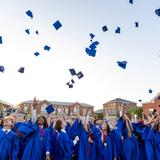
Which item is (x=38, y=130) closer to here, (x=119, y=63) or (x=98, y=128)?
(x=98, y=128)

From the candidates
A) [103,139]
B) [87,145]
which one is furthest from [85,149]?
[103,139]

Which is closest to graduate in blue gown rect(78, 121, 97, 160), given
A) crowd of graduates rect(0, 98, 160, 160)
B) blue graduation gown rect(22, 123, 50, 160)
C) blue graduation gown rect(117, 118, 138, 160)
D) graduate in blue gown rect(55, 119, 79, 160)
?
crowd of graduates rect(0, 98, 160, 160)

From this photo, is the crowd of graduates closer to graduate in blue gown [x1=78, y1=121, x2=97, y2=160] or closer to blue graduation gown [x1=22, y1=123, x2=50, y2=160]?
graduate in blue gown [x1=78, y1=121, x2=97, y2=160]

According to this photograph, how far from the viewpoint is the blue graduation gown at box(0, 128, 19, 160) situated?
7742 mm

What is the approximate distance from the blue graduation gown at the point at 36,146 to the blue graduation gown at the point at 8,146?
2.64 feet

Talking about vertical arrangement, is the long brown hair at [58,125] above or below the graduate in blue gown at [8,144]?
above

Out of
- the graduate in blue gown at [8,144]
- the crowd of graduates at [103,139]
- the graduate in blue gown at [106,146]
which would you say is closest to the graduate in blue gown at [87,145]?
the crowd of graduates at [103,139]

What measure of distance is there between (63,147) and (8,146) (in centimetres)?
185

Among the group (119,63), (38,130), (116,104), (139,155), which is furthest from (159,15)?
(116,104)

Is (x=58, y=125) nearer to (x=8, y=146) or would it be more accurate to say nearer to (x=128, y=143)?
(x=8, y=146)

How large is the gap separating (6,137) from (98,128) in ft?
10.5

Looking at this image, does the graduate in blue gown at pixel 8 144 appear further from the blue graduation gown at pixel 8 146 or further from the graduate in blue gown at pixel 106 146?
the graduate in blue gown at pixel 106 146

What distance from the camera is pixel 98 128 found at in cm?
1004

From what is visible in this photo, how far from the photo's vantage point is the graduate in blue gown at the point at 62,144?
361 inches
